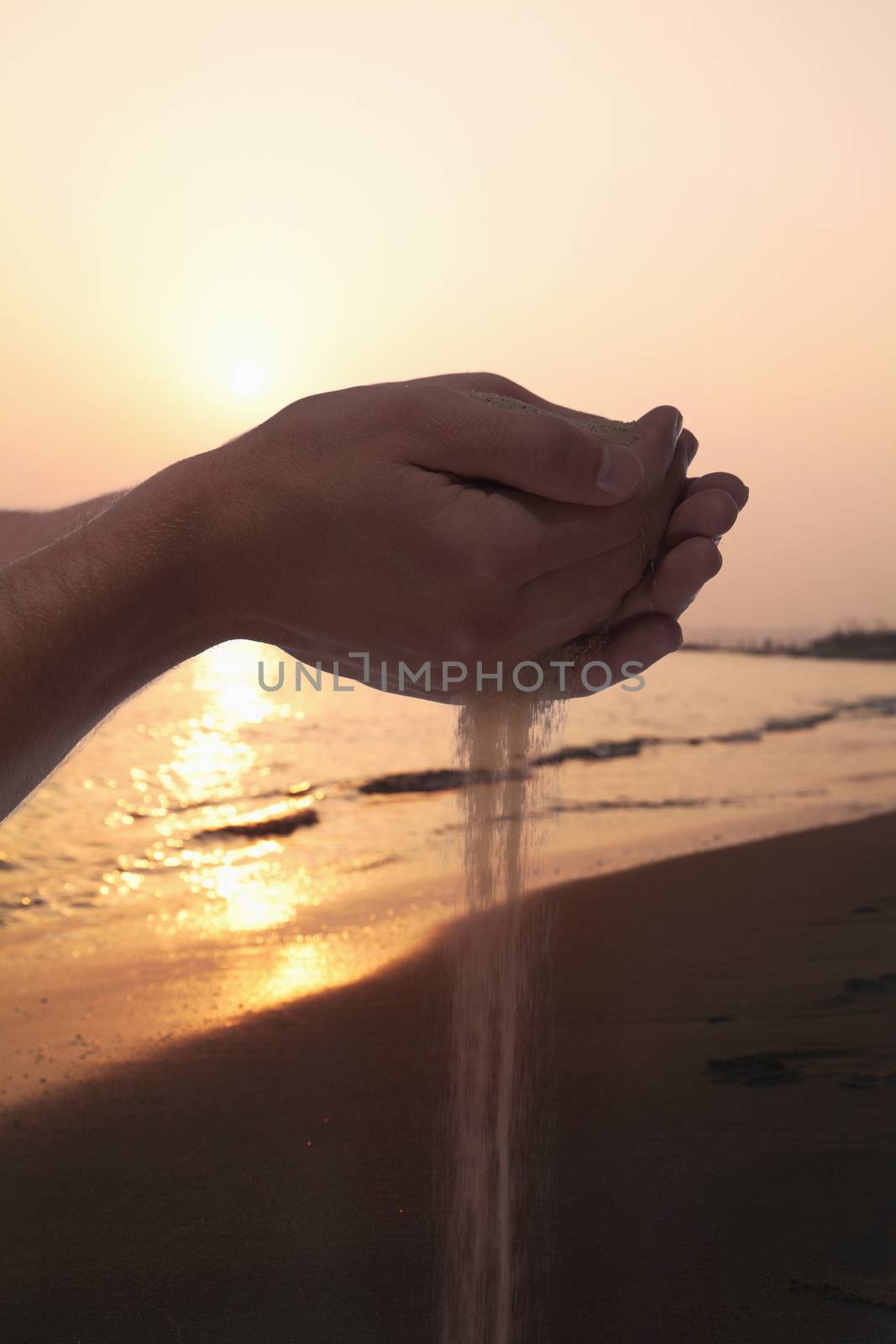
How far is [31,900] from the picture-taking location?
550 cm

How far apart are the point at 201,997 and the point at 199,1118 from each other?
1152mm

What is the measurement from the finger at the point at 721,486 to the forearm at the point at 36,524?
1.23 m

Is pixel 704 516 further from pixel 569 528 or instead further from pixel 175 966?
pixel 175 966

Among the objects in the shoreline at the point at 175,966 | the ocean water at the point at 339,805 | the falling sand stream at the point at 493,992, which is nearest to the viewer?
the falling sand stream at the point at 493,992

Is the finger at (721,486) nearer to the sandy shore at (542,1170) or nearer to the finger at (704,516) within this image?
the finger at (704,516)

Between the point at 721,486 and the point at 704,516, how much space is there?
4.5 inches

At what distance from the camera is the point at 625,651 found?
80.0 inches

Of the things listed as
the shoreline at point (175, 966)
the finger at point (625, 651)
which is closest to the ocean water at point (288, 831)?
the shoreline at point (175, 966)

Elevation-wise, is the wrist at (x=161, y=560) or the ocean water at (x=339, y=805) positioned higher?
the ocean water at (x=339, y=805)

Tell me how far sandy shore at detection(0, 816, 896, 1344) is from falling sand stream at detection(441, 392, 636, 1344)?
0.19 feet

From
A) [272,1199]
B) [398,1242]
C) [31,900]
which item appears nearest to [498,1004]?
[398,1242]

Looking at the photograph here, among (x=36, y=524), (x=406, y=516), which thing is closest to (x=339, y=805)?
(x=36, y=524)

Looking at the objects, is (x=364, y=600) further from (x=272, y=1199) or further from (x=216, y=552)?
(x=272, y=1199)

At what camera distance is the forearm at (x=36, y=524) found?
8.00 feet
